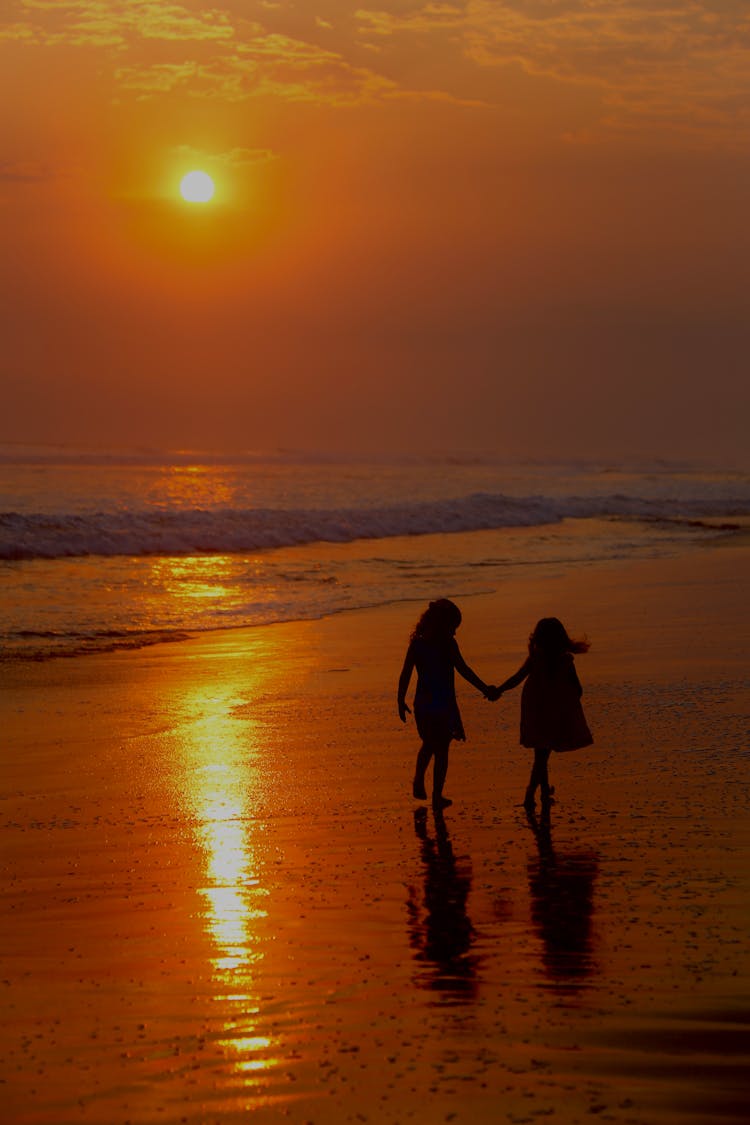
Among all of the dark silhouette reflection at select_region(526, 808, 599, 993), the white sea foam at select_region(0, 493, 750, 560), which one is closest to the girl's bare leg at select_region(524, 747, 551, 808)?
the dark silhouette reflection at select_region(526, 808, 599, 993)

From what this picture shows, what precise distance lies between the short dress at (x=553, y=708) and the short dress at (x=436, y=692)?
1.45 feet

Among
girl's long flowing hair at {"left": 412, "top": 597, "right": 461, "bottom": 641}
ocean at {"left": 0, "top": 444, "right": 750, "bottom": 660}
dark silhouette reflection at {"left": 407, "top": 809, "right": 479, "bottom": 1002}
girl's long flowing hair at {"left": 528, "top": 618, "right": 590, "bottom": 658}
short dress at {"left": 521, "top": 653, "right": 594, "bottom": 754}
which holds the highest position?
ocean at {"left": 0, "top": 444, "right": 750, "bottom": 660}

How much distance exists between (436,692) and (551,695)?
719 millimetres

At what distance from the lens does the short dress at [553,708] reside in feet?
26.7

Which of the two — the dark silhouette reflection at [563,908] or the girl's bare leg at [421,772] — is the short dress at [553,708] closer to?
the girl's bare leg at [421,772]

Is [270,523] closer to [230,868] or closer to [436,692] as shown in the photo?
[436,692]

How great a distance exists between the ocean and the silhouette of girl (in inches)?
288

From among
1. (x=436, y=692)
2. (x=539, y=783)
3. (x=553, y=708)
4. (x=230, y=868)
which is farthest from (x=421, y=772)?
(x=230, y=868)

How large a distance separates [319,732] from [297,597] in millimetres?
11226

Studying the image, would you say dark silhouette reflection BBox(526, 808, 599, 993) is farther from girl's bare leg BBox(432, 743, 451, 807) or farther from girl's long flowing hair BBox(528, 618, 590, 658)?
girl's long flowing hair BBox(528, 618, 590, 658)

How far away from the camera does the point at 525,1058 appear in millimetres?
4242

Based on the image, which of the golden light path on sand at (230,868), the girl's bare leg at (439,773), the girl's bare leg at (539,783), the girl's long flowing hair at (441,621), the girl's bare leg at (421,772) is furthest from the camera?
the girl's long flowing hair at (441,621)

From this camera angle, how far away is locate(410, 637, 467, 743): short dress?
27.3 ft

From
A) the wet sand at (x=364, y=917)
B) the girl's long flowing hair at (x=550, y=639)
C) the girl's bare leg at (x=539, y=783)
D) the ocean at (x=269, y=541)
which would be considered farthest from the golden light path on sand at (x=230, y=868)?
the ocean at (x=269, y=541)
